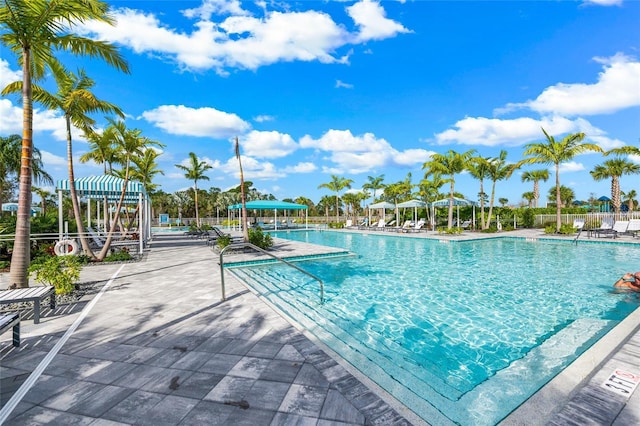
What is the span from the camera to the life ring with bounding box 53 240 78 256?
8539mm

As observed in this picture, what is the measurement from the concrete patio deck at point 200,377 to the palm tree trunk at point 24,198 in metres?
1.01

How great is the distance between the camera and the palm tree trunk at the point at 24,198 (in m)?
5.21

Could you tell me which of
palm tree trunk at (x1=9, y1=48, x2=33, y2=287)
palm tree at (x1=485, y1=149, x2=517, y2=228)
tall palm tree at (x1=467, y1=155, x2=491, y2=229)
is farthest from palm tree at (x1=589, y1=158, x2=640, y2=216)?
palm tree trunk at (x1=9, y1=48, x2=33, y2=287)

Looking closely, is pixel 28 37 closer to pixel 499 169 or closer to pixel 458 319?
pixel 458 319

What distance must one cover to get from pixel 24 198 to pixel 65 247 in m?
4.38

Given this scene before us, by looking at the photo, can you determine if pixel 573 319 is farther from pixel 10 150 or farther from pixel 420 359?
pixel 10 150

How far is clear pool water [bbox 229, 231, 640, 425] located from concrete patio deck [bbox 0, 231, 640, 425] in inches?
18.1

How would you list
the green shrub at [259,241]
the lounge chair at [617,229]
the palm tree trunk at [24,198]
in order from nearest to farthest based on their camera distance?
the palm tree trunk at [24,198] → the green shrub at [259,241] → the lounge chair at [617,229]

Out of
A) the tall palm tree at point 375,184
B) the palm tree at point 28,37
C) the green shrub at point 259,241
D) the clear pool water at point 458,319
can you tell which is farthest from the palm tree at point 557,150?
the palm tree at point 28,37

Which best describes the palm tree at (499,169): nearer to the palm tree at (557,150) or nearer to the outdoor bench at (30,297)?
the palm tree at (557,150)

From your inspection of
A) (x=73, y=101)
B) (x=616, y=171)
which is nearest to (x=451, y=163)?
(x=616, y=171)

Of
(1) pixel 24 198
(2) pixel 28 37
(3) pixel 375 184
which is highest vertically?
(3) pixel 375 184

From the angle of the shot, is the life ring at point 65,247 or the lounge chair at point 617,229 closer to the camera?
the life ring at point 65,247

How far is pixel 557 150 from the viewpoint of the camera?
18609mm
